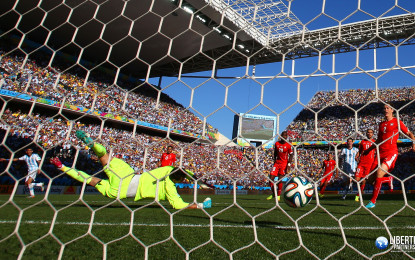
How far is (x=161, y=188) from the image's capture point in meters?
3.86

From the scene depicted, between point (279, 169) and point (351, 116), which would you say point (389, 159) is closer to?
point (279, 169)

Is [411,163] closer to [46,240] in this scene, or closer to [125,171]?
[125,171]

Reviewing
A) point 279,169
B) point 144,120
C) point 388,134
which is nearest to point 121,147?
point 144,120

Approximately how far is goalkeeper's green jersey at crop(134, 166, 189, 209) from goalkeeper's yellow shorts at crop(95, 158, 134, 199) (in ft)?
0.69

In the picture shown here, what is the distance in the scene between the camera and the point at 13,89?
11.4 meters

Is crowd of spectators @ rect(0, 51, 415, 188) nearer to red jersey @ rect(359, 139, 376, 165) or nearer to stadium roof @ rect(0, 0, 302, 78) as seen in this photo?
stadium roof @ rect(0, 0, 302, 78)

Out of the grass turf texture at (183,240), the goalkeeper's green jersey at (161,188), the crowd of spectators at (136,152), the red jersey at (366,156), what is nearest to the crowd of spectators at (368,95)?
the crowd of spectators at (136,152)

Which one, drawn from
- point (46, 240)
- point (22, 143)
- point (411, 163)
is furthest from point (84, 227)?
point (411, 163)

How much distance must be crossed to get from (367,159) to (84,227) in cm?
509

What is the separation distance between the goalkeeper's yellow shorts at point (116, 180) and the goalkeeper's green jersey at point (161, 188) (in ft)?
0.69

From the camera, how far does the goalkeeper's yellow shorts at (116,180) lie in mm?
3912

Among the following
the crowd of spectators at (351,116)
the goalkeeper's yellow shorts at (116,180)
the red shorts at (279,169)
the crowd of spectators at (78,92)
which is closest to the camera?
the goalkeeper's yellow shorts at (116,180)

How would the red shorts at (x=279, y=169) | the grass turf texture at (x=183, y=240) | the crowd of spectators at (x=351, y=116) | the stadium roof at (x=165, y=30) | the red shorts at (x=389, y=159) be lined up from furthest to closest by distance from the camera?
the crowd of spectators at (x=351, y=116)
the stadium roof at (x=165, y=30)
the red shorts at (x=279, y=169)
the red shorts at (x=389, y=159)
the grass turf texture at (x=183, y=240)

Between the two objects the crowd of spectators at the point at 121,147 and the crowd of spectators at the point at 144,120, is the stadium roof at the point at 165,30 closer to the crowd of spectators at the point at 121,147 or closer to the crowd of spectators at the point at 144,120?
the crowd of spectators at the point at 144,120
